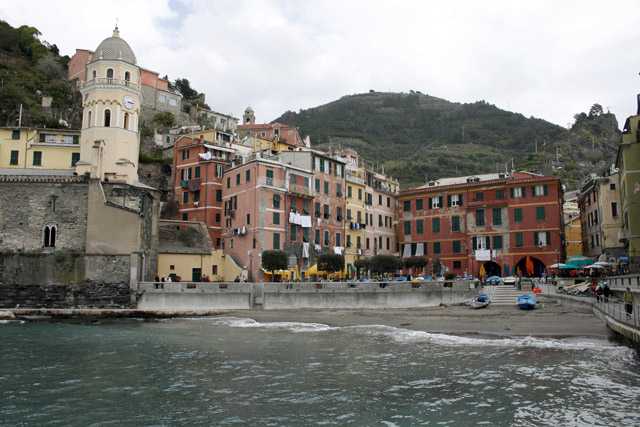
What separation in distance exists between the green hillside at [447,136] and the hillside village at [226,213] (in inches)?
1668

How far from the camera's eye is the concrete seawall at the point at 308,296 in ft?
122

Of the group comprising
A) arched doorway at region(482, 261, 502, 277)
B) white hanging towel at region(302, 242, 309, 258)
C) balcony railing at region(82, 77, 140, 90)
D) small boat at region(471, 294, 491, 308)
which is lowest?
small boat at region(471, 294, 491, 308)

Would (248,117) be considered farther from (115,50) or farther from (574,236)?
(574,236)

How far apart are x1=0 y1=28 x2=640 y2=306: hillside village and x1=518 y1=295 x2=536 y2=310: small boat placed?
11965 mm

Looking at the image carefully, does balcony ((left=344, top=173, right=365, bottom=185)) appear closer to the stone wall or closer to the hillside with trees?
the stone wall

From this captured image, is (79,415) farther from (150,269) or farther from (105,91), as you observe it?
(105,91)

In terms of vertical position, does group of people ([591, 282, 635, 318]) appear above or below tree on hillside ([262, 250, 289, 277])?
below

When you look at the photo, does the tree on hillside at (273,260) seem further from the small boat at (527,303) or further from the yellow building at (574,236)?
the yellow building at (574,236)

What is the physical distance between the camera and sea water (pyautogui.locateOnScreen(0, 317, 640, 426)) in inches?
478

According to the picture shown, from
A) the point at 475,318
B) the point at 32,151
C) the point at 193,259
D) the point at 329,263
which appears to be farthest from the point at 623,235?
the point at 32,151

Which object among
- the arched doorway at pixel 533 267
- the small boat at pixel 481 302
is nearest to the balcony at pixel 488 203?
the arched doorway at pixel 533 267

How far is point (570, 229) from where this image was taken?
71562 millimetres

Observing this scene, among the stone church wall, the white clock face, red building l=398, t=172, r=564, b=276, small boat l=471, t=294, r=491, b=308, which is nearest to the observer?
small boat l=471, t=294, r=491, b=308

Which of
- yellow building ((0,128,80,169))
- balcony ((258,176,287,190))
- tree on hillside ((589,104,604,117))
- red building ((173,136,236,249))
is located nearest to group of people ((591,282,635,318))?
balcony ((258,176,287,190))
